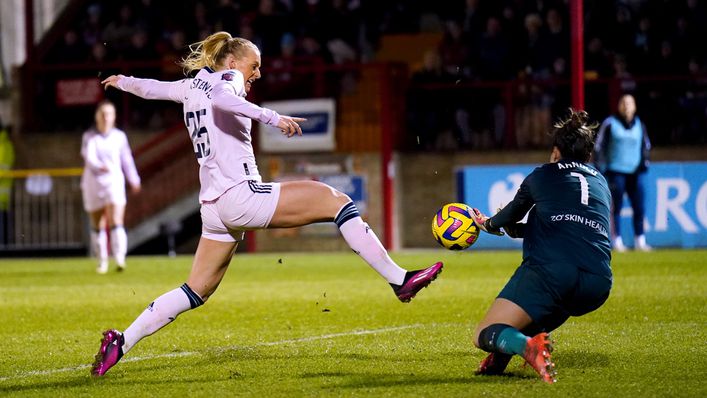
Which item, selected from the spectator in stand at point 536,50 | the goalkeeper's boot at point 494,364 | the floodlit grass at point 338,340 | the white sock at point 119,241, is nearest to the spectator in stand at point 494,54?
the spectator in stand at point 536,50

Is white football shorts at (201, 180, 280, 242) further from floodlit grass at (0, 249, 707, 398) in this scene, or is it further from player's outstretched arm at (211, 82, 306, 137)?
floodlit grass at (0, 249, 707, 398)

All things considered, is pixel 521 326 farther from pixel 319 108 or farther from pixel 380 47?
pixel 380 47

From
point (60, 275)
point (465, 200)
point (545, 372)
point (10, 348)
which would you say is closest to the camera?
point (545, 372)

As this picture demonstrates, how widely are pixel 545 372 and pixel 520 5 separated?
16267 mm

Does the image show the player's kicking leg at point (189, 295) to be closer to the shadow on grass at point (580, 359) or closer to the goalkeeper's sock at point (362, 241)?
the goalkeeper's sock at point (362, 241)

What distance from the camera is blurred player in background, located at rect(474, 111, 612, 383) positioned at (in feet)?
21.7

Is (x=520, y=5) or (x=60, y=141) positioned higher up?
(x=520, y=5)

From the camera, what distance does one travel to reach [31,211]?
2311 cm

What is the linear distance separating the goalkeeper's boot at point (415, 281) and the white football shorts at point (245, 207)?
0.88 m

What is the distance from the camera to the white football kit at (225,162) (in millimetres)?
7195

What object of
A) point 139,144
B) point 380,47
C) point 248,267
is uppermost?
point 380,47

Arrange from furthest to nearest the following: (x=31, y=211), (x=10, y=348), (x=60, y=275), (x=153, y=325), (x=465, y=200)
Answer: (x=31, y=211)
(x=465, y=200)
(x=60, y=275)
(x=10, y=348)
(x=153, y=325)

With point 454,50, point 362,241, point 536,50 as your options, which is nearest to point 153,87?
point 362,241

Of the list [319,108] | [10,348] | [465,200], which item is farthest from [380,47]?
[10,348]
